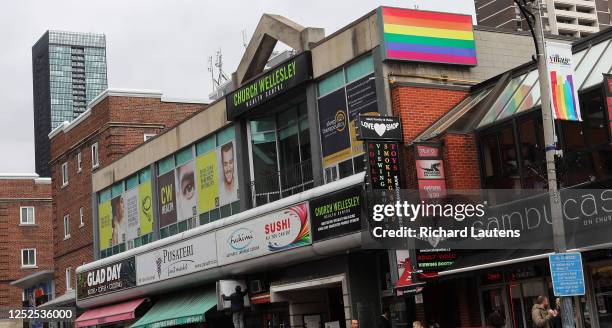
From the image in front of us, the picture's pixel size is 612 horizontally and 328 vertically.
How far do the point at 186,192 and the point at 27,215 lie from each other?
33.2m

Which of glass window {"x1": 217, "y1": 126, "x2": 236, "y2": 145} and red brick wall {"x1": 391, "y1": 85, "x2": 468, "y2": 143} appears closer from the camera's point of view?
red brick wall {"x1": 391, "y1": 85, "x2": 468, "y2": 143}

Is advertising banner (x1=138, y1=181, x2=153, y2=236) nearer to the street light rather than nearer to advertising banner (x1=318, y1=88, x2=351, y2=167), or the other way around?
advertising banner (x1=318, y1=88, x2=351, y2=167)

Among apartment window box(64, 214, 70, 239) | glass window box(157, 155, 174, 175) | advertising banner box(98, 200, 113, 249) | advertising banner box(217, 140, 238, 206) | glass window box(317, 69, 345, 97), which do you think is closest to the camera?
glass window box(317, 69, 345, 97)

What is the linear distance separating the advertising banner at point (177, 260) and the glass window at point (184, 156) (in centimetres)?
313

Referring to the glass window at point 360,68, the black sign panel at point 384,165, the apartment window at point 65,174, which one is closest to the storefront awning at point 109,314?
the apartment window at point 65,174

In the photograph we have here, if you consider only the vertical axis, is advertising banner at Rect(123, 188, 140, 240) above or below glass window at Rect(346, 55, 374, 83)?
below

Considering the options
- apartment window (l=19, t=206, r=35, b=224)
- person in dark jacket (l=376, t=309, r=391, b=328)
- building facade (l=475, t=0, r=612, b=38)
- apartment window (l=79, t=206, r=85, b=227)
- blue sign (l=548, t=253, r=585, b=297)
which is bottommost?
person in dark jacket (l=376, t=309, r=391, b=328)

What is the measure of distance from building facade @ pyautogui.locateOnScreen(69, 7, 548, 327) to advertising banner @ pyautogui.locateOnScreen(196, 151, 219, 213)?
0.07 meters

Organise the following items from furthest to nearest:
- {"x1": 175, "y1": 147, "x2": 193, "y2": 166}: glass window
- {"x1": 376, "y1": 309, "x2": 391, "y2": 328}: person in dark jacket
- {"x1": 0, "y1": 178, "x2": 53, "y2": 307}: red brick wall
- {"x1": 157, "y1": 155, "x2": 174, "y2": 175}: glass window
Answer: {"x1": 0, "y1": 178, "x2": 53, "y2": 307}: red brick wall < {"x1": 157, "y1": 155, "x2": 174, "y2": 175}: glass window < {"x1": 175, "y1": 147, "x2": 193, "y2": 166}: glass window < {"x1": 376, "y1": 309, "x2": 391, "y2": 328}: person in dark jacket

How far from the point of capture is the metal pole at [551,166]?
45.9 feet

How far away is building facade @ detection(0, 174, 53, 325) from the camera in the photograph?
5931 cm

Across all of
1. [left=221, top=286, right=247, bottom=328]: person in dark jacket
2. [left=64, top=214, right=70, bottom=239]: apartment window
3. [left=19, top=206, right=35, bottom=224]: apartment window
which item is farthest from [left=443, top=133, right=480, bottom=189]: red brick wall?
[left=19, top=206, right=35, bottom=224]: apartment window

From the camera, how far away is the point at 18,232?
60.3 metres

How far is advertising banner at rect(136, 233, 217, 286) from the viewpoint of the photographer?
27609mm
